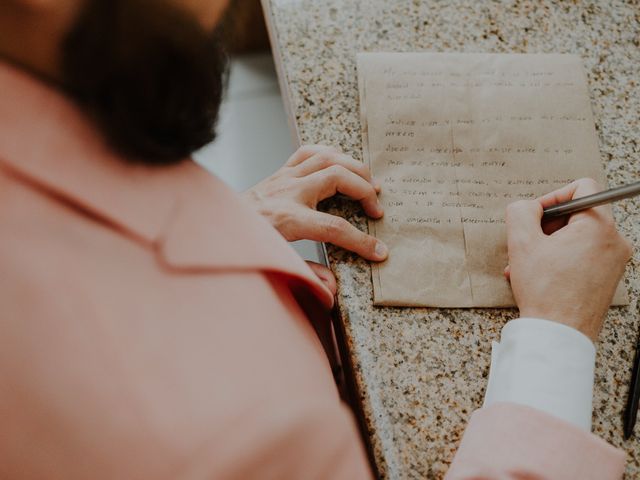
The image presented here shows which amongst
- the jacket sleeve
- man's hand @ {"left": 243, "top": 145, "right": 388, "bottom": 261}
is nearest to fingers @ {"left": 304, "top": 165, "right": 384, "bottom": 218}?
man's hand @ {"left": 243, "top": 145, "right": 388, "bottom": 261}

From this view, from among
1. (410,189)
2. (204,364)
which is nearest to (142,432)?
(204,364)

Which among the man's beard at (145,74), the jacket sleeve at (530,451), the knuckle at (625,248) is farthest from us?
the knuckle at (625,248)

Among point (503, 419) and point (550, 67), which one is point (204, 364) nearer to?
point (503, 419)

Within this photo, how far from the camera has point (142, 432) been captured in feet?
0.96

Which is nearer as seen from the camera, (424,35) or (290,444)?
(290,444)

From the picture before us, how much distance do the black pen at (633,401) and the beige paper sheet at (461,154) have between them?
0.24ft

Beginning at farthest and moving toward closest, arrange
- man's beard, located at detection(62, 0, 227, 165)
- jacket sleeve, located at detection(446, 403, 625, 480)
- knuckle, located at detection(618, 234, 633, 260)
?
knuckle, located at detection(618, 234, 633, 260) → jacket sleeve, located at detection(446, 403, 625, 480) → man's beard, located at detection(62, 0, 227, 165)

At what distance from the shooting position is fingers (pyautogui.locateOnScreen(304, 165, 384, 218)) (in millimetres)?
577

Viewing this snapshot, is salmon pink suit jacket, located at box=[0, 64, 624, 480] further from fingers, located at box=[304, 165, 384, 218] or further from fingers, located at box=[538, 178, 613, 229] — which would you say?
fingers, located at box=[538, 178, 613, 229]

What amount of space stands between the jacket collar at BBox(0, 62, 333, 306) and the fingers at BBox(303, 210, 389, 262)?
0.56 ft

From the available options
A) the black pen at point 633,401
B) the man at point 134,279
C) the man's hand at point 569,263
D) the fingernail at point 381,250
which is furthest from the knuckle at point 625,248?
the man at point 134,279

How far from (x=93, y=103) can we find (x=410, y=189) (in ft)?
1.23

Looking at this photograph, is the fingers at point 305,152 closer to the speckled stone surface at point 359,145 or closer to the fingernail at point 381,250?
the speckled stone surface at point 359,145

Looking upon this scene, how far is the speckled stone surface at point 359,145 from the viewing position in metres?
0.51
